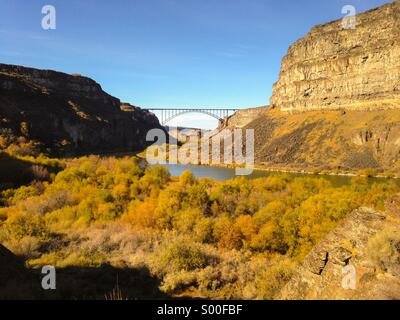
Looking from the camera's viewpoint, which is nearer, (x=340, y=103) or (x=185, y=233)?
(x=185, y=233)

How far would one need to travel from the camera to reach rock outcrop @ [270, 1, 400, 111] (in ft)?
273

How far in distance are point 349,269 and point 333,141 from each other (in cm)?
7629

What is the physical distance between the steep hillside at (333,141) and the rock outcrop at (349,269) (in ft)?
183

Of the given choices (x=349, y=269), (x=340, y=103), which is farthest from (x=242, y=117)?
(x=349, y=269)

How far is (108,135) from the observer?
114188mm

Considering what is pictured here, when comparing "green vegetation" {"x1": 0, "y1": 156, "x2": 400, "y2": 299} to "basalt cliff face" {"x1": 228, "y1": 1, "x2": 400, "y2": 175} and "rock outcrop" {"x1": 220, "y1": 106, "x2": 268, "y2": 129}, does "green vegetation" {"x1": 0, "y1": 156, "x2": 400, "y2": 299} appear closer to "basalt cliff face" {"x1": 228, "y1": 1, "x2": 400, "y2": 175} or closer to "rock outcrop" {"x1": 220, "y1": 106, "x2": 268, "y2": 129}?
"basalt cliff face" {"x1": 228, "y1": 1, "x2": 400, "y2": 175}

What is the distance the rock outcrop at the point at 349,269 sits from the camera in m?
6.30

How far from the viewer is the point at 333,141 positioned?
77.8 meters

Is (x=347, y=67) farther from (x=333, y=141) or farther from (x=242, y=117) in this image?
(x=242, y=117)

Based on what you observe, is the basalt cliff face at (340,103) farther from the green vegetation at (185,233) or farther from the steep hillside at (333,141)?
the green vegetation at (185,233)

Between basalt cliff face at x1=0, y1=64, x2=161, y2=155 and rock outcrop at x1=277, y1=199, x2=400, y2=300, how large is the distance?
64164 millimetres

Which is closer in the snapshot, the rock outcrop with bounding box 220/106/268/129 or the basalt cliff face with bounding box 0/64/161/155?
the basalt cliff face with bounding box 0/64/161/155

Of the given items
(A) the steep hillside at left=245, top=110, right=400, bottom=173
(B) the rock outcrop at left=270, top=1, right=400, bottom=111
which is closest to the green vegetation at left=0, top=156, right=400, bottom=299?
(A) the steep hillside at left=245, top=110, right=400, bottom=173

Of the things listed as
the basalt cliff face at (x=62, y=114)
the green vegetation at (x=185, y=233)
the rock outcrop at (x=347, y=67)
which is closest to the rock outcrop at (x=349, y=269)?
the green vegetation at (x=185, y=233)
